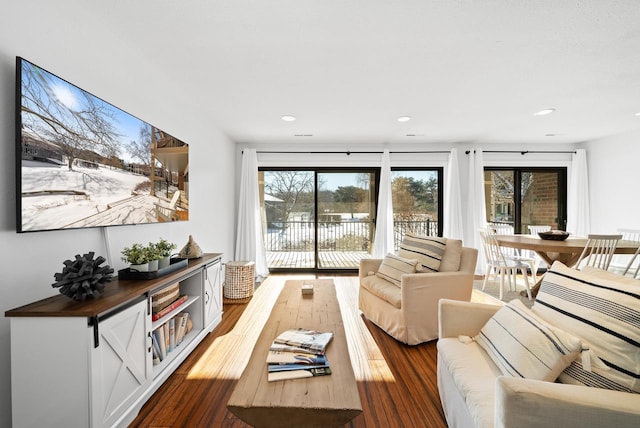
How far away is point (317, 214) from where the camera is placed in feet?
16.6

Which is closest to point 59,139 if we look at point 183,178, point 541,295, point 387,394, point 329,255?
point 183,178

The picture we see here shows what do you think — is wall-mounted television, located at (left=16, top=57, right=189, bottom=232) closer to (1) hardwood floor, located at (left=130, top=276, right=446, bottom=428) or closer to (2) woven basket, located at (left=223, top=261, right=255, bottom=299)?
(1) hardwood floor, located at (left=130, top=276, right=446, bottom=428)

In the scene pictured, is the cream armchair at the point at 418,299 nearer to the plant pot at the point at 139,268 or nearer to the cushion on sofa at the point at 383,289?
the cushion on sofa at the point at 383,289

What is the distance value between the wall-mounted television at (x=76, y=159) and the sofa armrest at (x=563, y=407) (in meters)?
2.08

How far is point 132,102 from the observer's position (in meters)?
2.13

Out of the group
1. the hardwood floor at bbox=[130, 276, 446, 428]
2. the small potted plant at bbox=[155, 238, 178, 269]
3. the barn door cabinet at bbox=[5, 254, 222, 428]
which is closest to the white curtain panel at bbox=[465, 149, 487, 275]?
the hardwood floor at bbox=[130, 276, 446, 428]

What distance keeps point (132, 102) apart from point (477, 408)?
2.80m

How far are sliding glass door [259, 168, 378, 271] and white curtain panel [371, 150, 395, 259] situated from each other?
0.24m

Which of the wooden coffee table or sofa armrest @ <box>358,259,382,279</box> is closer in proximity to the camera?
the wooden coffee table

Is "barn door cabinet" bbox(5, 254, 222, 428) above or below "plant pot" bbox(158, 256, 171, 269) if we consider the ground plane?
below

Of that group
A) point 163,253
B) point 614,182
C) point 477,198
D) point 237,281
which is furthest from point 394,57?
point 614,182

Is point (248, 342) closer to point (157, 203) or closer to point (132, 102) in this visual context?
point (157, 203)

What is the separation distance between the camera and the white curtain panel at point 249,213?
4.80 meters

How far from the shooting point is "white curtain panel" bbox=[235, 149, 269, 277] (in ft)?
15.8
